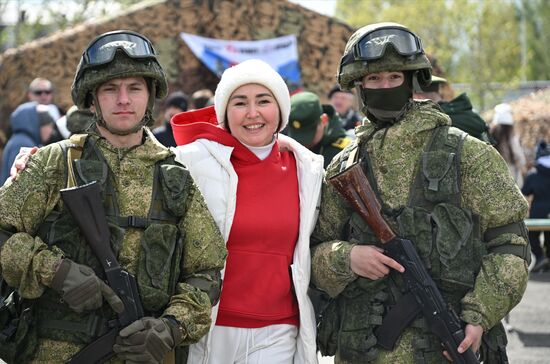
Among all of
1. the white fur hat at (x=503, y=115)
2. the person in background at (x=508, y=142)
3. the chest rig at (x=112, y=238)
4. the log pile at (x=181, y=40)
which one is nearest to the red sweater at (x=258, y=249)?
the chest rig at (x=112, y=238)

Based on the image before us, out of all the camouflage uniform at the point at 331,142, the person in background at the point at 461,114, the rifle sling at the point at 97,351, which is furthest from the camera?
the camouflage uniform at the point at 331,142

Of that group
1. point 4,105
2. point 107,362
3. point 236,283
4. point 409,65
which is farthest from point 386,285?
point 4,105

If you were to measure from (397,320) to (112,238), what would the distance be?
49.8 inches

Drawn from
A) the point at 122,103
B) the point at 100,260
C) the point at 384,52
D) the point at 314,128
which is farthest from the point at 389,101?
the point at 314,128

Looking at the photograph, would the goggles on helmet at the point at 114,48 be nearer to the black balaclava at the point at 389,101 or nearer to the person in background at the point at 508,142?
the black balaclava at the point at 389,101

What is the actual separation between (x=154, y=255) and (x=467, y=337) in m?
1.34

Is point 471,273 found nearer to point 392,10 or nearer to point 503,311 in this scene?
point 503,311

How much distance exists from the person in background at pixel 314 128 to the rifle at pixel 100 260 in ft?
9.98

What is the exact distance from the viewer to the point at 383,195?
4.40m

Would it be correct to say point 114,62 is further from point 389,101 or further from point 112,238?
point 389,101

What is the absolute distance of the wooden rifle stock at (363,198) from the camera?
432 cm

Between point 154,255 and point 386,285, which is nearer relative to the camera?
point 154,255

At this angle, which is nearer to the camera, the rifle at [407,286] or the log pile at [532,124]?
the rifle at [407,286]

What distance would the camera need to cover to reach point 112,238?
399 centimetres
